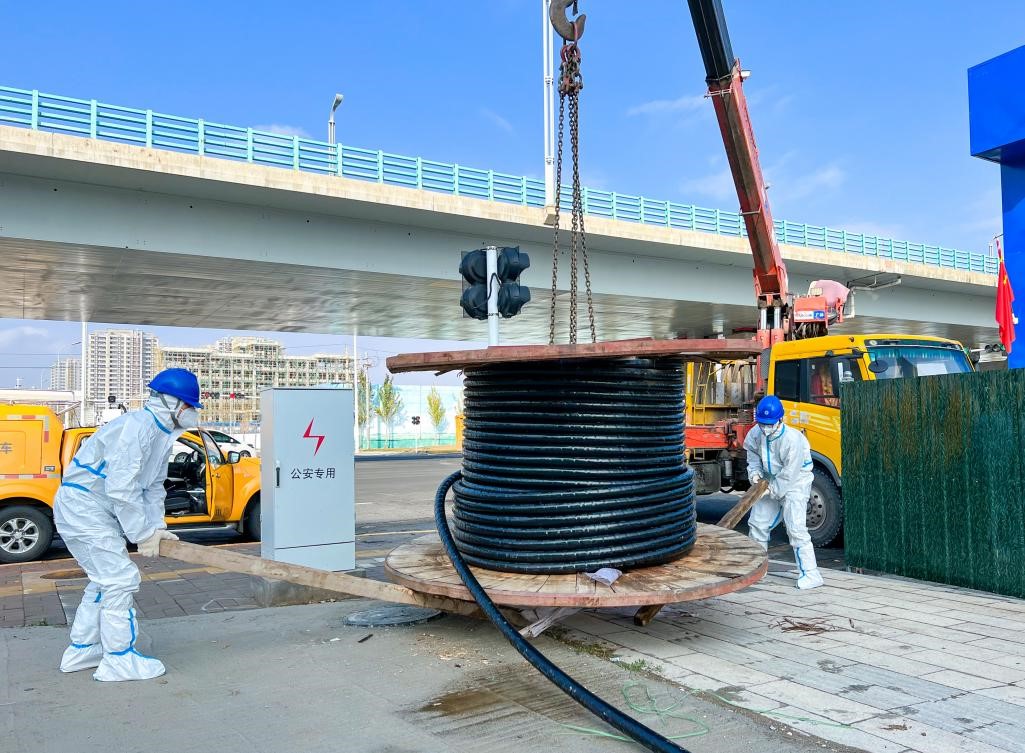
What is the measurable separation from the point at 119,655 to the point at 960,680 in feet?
15.5

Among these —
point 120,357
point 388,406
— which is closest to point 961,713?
point 388,406

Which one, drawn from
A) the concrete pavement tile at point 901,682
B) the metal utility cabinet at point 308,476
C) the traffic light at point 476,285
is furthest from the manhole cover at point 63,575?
the concrete pavement tile at point 901,682

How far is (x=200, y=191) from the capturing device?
1708cm

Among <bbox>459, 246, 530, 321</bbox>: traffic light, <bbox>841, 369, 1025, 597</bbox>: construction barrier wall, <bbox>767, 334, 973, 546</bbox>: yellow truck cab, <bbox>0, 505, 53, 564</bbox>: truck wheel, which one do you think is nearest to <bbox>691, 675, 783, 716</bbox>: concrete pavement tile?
<bbox>841, 369, 1025, 597</bbox>: construction barrier wall

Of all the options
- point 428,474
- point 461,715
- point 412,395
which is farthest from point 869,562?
point 412,395

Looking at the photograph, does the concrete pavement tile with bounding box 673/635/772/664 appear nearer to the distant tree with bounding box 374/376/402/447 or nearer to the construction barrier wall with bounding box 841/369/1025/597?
the construction barrier wall with bounding box 841/369/1025/597

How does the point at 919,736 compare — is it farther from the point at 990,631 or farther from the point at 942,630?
the point at 990,631

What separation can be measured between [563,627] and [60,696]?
3.12 metres

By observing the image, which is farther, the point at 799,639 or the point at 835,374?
the point at 835,374

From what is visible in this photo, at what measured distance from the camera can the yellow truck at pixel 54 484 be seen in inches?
387

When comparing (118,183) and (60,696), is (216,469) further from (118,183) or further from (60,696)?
(118,183)

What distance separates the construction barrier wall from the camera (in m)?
6.77

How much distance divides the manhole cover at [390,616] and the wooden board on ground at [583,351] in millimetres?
1948

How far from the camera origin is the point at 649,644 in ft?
17.8
